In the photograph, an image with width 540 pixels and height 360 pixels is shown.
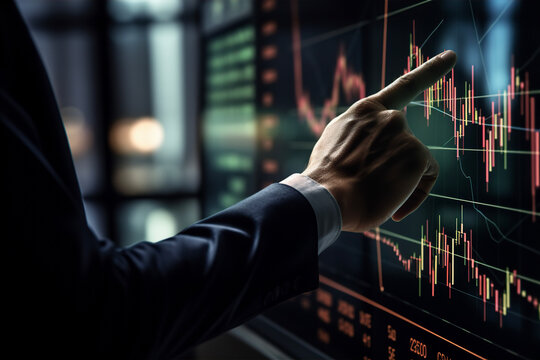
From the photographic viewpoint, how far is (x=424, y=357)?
0.59 meters

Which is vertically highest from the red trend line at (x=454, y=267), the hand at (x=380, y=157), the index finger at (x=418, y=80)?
the index finger at (x=418, y=80)

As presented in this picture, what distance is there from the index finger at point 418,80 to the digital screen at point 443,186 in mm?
12

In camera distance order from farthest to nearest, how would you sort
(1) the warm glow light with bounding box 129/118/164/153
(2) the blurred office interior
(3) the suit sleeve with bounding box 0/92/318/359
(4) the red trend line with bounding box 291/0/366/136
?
(1) the warm glow light with bounding box 129/118/164/153
(2) the blurred office interior
(4) the red trend line with bounding box 291/0/366/136
(3) the suit sleeve with bounding box 0/92/318/359

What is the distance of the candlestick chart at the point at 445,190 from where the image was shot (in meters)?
0.45

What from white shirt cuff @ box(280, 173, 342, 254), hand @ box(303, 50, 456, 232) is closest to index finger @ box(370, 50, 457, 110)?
hand @ box(303, 50, 456, 232)

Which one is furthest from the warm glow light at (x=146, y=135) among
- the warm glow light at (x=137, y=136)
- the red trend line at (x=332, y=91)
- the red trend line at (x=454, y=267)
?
the red trend line at (x=454, y=267)

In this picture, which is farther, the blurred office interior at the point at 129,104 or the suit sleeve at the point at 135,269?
the blurred office interior at the point at 129,104

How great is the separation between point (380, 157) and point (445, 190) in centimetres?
8

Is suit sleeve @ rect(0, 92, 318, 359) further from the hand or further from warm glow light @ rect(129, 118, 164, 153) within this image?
warm glow light @ rect(129, 118, 164, 153)

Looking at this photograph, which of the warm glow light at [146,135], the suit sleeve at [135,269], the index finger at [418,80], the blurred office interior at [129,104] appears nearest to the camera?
the suit sleeve at [135,269]

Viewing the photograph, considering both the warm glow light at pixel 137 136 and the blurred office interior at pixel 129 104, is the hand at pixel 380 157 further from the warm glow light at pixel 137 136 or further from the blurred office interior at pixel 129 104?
the warm glow light at pixel 137 136

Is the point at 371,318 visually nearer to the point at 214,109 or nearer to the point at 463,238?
the point at 463,238

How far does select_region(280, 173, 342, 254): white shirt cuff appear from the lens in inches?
21.1

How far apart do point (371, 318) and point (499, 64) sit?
345mm
